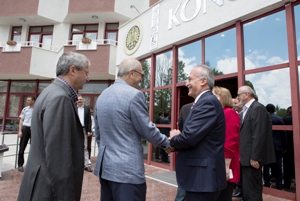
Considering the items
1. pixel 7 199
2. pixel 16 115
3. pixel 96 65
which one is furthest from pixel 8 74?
pixel 7 199

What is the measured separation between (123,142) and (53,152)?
511 mm

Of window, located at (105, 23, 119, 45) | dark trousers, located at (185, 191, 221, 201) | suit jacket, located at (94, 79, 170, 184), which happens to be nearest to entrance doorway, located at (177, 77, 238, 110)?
dark trousers, located at (185, 191, 221, 201)

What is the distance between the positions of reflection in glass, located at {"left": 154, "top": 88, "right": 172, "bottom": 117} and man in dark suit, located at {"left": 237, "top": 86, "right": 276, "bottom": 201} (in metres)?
3.08

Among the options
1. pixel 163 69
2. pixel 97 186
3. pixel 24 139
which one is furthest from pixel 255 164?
pixel 24 139

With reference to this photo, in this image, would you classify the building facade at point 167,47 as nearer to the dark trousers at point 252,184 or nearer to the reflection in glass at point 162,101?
the reflection in glass at point 162,101

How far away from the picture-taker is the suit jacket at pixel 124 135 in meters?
1.65

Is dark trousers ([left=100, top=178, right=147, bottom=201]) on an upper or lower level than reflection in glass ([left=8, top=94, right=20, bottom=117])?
lower

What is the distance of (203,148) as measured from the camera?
5.78ft

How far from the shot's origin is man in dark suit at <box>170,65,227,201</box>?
1712 millimetres

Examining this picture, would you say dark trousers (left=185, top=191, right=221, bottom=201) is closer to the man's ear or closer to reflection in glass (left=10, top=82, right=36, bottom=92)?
the man's ear

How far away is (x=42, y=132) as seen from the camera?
1440mm

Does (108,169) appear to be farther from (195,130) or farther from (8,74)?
(8,74)

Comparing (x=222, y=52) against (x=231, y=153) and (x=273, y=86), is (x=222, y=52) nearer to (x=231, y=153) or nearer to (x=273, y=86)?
(x=273, y=86)

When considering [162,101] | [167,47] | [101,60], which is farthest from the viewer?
[101,60]
